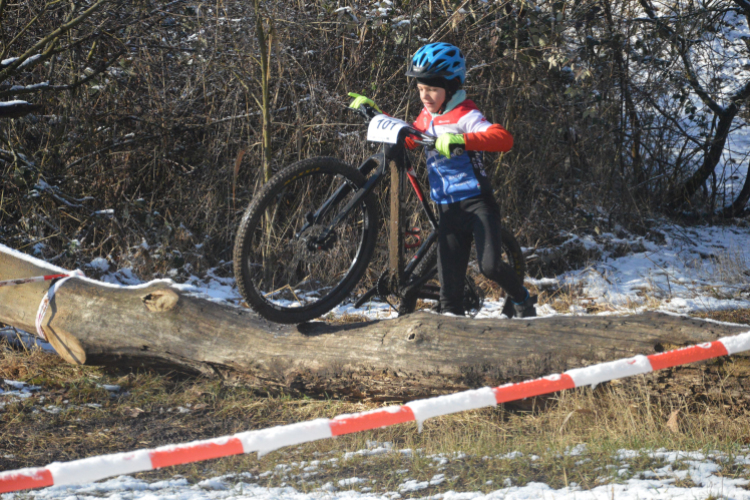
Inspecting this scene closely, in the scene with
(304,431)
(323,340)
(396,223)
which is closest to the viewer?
(304,431)

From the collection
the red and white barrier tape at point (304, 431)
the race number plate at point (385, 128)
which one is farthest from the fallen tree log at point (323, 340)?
the race number plate at point (385, 128)

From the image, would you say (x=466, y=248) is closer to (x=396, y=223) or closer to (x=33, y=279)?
(x=396, y=223)

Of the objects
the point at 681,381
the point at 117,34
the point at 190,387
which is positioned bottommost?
the point at 190,387

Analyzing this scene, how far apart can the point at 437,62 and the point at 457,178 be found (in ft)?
2.25

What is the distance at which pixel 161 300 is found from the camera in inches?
161

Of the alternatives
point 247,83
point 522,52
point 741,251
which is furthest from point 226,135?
point 741,251

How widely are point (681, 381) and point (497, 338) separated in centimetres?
92

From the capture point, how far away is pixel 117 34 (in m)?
6.55

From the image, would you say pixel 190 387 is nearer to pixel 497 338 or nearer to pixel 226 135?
pixel 497 338

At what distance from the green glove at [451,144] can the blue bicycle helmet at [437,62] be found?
1.52 feet

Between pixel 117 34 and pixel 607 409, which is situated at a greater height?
pixel 117 34

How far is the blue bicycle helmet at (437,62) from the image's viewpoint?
3.71m

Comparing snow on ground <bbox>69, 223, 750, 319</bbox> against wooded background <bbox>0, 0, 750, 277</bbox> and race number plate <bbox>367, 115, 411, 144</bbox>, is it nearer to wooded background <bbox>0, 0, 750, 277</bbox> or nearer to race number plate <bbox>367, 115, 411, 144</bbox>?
wooded background <bbox>0, 0, 750, 277</bbox>

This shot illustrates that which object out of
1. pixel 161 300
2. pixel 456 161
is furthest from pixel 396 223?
pixel 161 300
